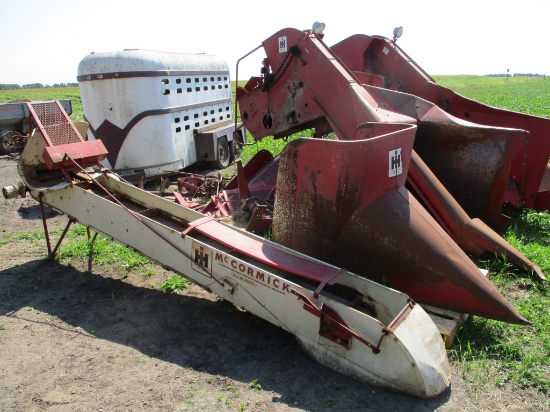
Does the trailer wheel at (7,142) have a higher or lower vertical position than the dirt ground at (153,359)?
higher

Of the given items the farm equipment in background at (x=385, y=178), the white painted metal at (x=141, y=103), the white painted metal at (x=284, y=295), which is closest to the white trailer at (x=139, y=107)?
the white painted metal at (x=141, y=103)

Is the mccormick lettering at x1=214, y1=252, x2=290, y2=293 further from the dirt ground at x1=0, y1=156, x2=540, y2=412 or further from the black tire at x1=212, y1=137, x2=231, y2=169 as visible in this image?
the black tire at x1=212, y1=137, x2=231, y2=169

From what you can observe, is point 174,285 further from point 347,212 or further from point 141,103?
point 141,103

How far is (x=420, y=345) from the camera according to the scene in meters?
2.67

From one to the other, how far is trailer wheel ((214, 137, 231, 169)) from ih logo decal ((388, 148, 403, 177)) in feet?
19.6

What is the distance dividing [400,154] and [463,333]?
1.38 m

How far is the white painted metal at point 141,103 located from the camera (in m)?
7.36

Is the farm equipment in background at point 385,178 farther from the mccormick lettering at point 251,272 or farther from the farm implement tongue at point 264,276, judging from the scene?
the mccormick lettering at point 251,272

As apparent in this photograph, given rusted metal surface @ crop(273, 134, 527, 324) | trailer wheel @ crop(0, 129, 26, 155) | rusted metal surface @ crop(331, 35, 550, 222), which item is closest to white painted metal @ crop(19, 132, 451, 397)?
rusted metal surface @ crop(273, 134, 527, 324)

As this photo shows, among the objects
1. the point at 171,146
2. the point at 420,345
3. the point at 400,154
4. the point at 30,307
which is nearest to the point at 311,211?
the point at 400,154

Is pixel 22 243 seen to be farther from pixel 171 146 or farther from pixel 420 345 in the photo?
pixel 420 345

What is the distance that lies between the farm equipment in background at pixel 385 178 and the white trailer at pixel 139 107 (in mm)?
2006

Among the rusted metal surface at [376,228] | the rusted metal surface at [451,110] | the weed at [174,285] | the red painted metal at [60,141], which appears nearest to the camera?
the rusted metal surface at [376,228]

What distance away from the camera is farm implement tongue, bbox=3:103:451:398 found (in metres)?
2.69
